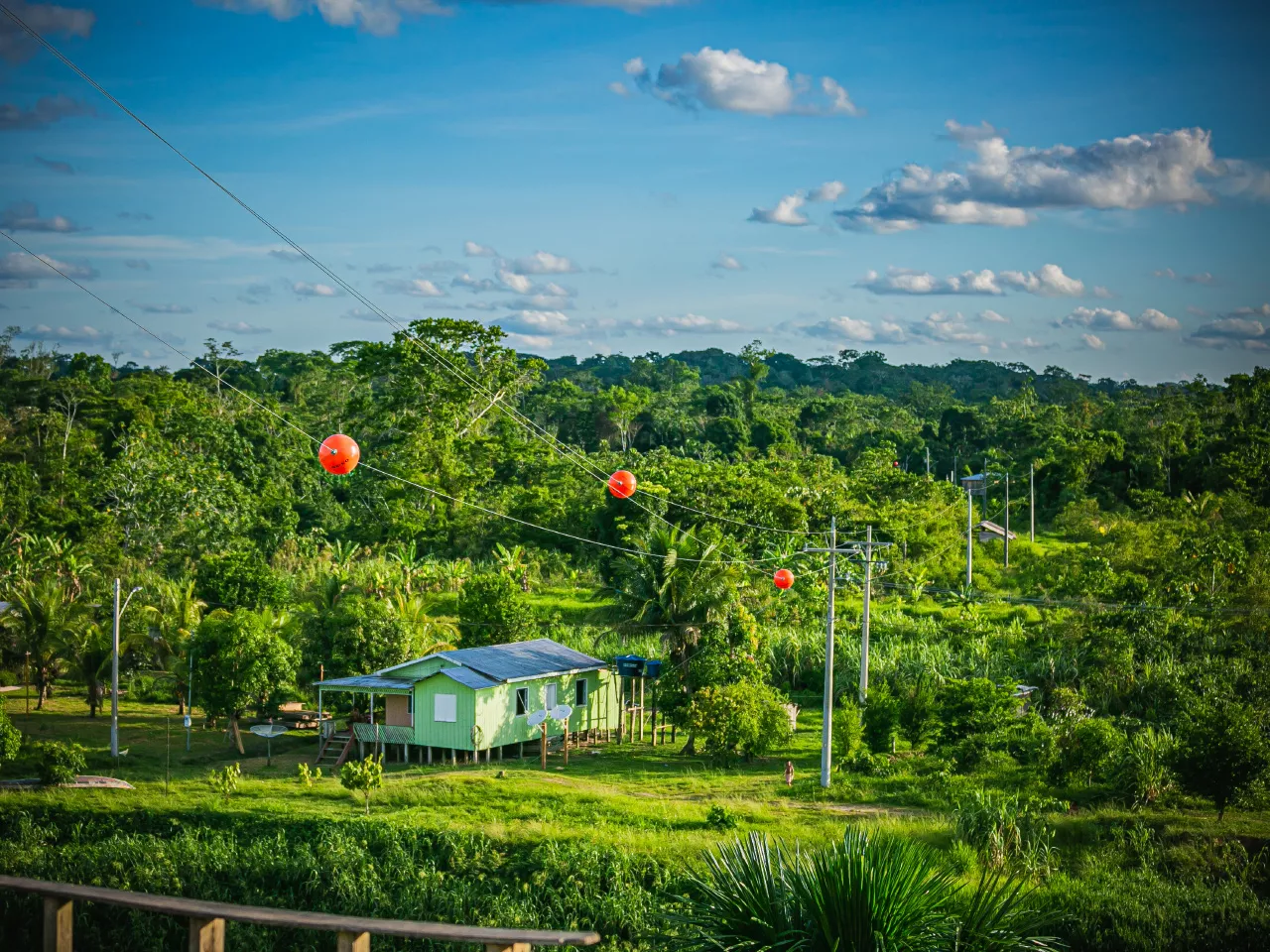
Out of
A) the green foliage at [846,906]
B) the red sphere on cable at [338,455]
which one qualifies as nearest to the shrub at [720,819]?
the red sphere on cable at [338,455]

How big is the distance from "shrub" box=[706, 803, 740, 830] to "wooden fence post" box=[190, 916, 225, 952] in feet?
43.2

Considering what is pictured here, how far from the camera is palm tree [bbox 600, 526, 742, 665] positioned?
2605 centimetres

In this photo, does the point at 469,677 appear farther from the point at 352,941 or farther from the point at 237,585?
the point at 352,941

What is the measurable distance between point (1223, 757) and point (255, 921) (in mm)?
18741

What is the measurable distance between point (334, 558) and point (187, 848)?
919 inches

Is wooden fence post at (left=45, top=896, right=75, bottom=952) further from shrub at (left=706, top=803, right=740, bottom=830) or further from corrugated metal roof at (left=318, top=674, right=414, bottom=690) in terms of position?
corrugated metal roof at (left=318, top=674, right=414, bottom=690)

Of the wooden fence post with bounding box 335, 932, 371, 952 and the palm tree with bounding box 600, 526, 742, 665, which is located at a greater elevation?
the palm tree with bounding box 600, 526, 742, 665

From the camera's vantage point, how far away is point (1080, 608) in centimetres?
3092

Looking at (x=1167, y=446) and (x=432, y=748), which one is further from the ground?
(x=1167, y=446)


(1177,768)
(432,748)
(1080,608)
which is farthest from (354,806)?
(1080,608)

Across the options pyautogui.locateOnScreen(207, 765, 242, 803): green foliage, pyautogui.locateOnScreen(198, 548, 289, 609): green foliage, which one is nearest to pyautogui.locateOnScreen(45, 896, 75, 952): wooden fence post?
pyautogui.locateOnScreen(207, 765, 242, 803): green foliage

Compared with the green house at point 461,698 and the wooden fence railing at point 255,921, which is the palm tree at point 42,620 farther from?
the wooden fence railing at point 255,921

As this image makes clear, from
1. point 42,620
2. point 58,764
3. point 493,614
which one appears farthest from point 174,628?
point 493,614

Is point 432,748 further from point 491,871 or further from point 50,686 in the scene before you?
point 50,686
